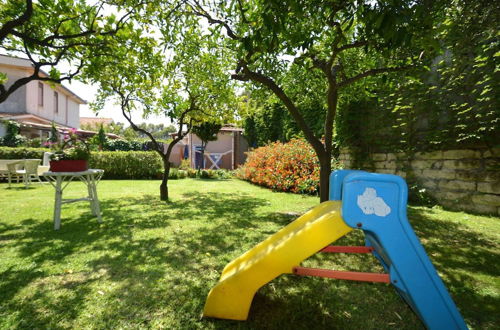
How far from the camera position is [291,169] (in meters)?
9.33

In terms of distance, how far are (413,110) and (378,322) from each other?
20.6 feet

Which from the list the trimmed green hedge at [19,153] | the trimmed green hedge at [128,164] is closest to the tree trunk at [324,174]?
the trimmed green hedge at [128,164]

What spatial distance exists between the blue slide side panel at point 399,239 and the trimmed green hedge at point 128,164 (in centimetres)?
1268

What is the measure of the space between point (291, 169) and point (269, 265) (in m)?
7.58

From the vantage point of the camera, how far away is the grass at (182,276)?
2.00 metres

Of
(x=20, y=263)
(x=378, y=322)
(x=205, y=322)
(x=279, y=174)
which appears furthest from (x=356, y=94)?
(x=20, y=263)

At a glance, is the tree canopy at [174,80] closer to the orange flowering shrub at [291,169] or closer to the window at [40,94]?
the orange flowering shrub at [291,169]

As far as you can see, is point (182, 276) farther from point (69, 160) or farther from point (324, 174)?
point (324, 174)

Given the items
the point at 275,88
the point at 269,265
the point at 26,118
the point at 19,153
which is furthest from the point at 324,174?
the point at 26,118

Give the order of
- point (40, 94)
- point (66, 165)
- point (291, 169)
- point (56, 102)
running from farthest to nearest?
point (56, 102)
point (40, 94)
point (291, 169)
point (66, 165)

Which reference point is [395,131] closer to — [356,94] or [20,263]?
[356,94]

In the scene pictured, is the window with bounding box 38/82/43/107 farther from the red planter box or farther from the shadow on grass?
the shadow on grass

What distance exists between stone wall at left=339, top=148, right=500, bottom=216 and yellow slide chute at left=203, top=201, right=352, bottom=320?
5.35m

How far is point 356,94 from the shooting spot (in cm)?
584
